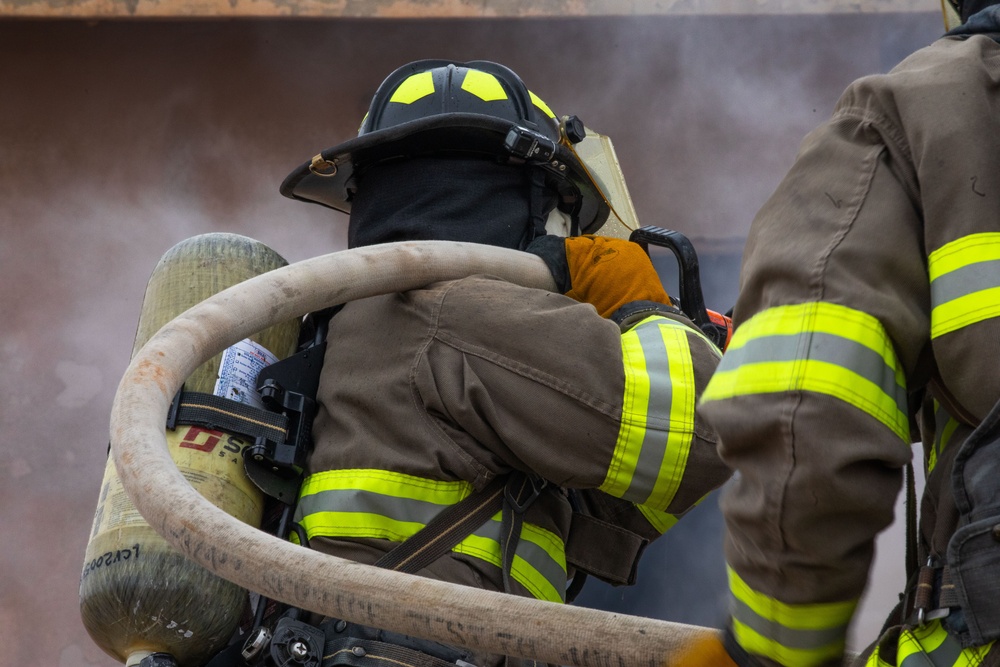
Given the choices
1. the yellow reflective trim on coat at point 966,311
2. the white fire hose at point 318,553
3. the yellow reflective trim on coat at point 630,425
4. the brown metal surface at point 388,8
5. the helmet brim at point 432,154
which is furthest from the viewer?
the brown metal surface at point 388,8

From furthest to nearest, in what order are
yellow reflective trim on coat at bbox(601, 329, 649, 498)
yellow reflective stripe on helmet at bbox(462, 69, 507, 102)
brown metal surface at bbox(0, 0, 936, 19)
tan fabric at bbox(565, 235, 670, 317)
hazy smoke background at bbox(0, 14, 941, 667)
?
brown metal surface at bbox(0, 0, 936, 19) → hazy smoke background at bbox(0, 14, 941, 667) → yellow reflective stripe on helmet at bbox(462, 69, 507, 102) → tan fabric at bbox(565, 235, 670, 317) → yellow reflective trim on coat at bbox(601, 329, 649, 498)

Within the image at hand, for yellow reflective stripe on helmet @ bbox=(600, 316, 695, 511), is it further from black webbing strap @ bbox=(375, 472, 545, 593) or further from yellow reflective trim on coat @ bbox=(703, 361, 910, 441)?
yellow reflective trim on coat @ bbox=(703, 361, 910, 441)

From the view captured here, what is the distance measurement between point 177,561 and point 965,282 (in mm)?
1573

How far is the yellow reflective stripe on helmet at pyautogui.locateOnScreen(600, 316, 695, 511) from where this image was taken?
2.11 m

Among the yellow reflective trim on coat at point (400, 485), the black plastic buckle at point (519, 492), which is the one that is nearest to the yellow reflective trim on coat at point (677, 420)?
the black plastic buckle at point (519, 492)

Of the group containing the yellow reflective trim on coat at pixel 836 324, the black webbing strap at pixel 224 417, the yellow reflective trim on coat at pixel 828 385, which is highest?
the yellow reflective trim on coat at pixel 836 324

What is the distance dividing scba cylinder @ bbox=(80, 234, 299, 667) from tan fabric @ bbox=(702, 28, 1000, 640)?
1219mm

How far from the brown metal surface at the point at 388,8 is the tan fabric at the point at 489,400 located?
3341 mm

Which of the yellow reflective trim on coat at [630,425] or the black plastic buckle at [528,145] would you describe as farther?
the black plastic buckle at [528,145]

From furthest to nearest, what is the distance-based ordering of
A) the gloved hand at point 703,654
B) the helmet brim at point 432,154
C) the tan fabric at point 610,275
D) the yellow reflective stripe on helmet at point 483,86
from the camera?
the yellow reflective stripe on helmet at point 483,86, the helmet brim at point 432,154, the tan fabric at point 610,275, the gloved hand at point 703,654

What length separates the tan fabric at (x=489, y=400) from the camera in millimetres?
2117

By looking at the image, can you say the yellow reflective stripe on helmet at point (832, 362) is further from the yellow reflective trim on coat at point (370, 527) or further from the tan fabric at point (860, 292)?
the yellow reflective trim on coat at point (370, 527)

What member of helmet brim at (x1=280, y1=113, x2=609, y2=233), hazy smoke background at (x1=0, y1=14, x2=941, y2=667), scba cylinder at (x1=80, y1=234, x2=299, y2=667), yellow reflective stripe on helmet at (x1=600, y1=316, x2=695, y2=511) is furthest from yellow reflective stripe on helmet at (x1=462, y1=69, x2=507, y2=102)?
hazy smoke background at (x1=0, y1=14, x2=941, y2=667)

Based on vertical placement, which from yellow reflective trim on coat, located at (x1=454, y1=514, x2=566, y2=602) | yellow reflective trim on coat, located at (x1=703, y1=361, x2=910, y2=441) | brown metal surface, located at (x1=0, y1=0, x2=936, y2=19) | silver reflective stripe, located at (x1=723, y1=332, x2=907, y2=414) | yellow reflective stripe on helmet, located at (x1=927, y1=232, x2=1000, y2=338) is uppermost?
brown metal surface, located at (x1=0, y1=0, x2=936, y2=19)
